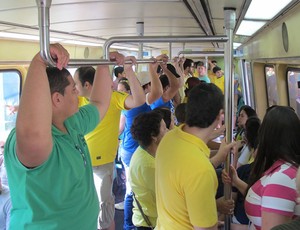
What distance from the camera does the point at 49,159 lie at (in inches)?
54.1

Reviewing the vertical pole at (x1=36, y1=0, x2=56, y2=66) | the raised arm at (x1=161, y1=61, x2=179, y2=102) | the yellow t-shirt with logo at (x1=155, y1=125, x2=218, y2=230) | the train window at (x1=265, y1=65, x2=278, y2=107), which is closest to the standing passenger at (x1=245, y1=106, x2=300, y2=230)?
the yellow t-shirt with logo at (x1=155, y1=125, x2=218, y2=230)

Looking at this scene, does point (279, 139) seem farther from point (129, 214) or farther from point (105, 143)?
point (105, 143)

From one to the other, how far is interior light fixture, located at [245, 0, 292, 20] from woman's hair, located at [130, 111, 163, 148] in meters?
1.09

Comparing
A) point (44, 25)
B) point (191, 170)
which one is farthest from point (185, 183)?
point (44, 25)

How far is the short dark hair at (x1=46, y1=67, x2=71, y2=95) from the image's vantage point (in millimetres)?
1521

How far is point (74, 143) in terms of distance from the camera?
5.20ft

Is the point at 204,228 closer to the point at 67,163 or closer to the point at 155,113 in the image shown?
the point at 67,163

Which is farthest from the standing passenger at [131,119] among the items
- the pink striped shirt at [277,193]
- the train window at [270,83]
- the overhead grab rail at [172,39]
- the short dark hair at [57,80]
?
the train window at [270,83]

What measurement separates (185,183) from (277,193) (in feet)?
1.34

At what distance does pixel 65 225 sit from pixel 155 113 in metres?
1.25

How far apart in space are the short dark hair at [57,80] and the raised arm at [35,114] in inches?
11.1

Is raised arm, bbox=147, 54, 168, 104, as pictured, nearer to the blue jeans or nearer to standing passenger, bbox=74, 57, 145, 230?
standing passenger, bbox=74, 57, 145, 230

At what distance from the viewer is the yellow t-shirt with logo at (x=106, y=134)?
2984 millimetres

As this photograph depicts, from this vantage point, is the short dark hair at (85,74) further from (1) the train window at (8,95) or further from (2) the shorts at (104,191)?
(1) the train window at (8,95)
